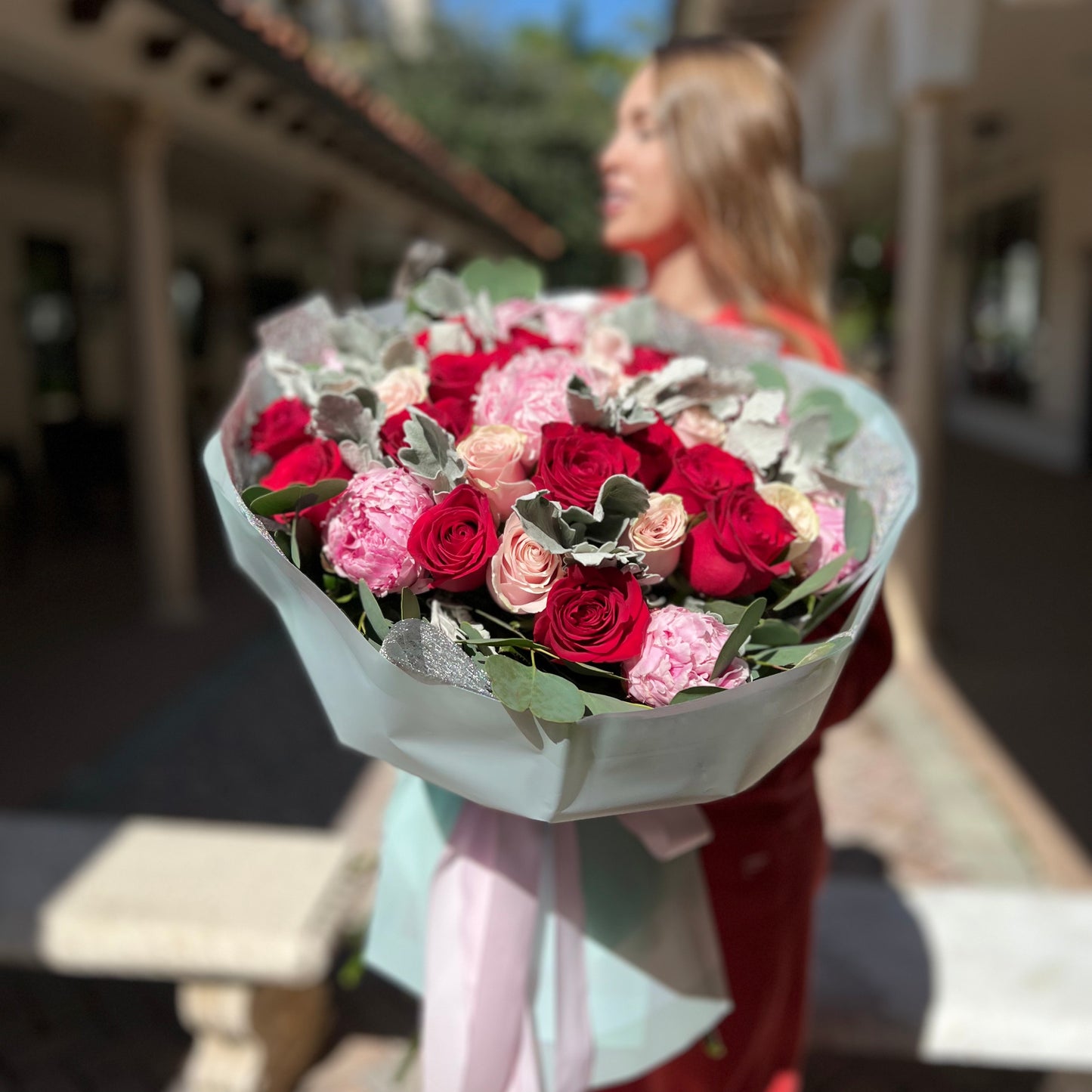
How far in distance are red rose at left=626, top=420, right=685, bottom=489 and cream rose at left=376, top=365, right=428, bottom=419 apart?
26cm

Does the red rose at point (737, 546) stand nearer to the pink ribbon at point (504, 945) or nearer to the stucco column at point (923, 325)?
the pink ribbon at point (504, 945)

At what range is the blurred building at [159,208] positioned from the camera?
5.81 metres

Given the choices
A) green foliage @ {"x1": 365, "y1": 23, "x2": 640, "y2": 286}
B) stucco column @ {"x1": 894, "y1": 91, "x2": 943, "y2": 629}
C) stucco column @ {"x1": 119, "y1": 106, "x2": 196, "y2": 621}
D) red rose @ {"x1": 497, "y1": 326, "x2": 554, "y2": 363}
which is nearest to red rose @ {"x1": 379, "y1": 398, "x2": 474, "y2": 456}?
red rose @ {"x1": 497, "y1": 326, "x2": 554, "y2": 363}

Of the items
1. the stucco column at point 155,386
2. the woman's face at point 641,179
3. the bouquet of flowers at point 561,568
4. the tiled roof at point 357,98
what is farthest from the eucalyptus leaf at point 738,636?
the stucco column at point 155,386

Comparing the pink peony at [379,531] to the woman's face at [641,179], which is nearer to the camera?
the pink peony at [379,531]

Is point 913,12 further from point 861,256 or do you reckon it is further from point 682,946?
point 861,256

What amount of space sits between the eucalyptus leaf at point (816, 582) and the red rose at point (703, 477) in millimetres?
127

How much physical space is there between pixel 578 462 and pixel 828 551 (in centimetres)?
34

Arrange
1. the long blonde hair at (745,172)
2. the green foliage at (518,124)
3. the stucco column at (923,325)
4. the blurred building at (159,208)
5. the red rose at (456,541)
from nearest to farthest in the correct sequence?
the red rose at (456,541) < the long blonde hair at (745,172) < the stucco column at (923,325) < the blurred building at (159,208) < the green foliage at (518,124)

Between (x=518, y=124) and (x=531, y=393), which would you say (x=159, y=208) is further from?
(x=518, y=124)

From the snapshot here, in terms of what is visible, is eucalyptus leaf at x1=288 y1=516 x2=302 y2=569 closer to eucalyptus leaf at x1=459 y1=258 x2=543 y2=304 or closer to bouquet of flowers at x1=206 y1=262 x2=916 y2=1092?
bouquet of flowers at x1=206 y1=262 x2=916 y2=1092

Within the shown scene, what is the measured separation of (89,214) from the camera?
36.7 feet

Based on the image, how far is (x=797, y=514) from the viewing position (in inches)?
47.5

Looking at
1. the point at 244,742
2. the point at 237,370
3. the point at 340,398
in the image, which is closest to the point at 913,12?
the point at 244,742
